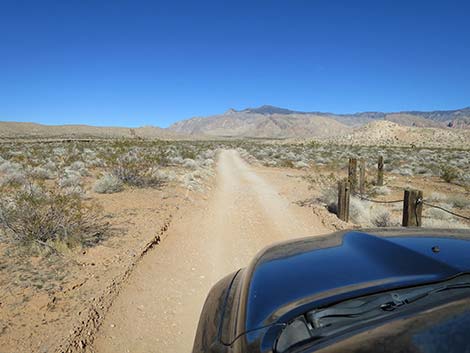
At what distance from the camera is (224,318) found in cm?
201

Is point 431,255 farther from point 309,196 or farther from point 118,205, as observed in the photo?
point 309,196

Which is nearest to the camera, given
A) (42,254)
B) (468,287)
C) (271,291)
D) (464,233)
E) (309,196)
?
(468,287)

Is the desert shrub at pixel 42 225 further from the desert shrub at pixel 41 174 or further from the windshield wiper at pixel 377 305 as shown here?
the desert shrub at pixel 41 174

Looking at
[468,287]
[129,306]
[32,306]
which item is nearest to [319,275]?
[468,287]

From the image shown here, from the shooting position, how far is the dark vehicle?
1391mm

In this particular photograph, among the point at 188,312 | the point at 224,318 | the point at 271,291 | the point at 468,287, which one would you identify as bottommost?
the point at 188,312

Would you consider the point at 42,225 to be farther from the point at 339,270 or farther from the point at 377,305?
the point at 377,305

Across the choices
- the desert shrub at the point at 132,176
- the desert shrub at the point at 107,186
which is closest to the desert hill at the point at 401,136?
the desert shrub at the point at 132,176

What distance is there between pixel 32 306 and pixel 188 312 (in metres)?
1.94

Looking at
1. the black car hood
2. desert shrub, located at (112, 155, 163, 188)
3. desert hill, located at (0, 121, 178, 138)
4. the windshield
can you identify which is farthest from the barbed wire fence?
desert hill, located at (0, 121, 178, 138)

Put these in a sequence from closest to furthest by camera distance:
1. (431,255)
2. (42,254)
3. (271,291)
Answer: (271,291) < (431,255) < (42,254)

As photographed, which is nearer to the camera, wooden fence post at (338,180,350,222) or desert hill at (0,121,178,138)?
wooden fence post at (338,180,350,222)

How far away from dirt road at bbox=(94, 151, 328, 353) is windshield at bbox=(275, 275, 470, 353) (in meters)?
2.36

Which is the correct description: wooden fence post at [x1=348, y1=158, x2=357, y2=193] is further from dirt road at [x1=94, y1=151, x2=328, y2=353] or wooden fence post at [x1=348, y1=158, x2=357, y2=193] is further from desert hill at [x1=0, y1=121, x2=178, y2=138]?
desert hill at [x1=0, y1=121, x2=178, y2=138]
